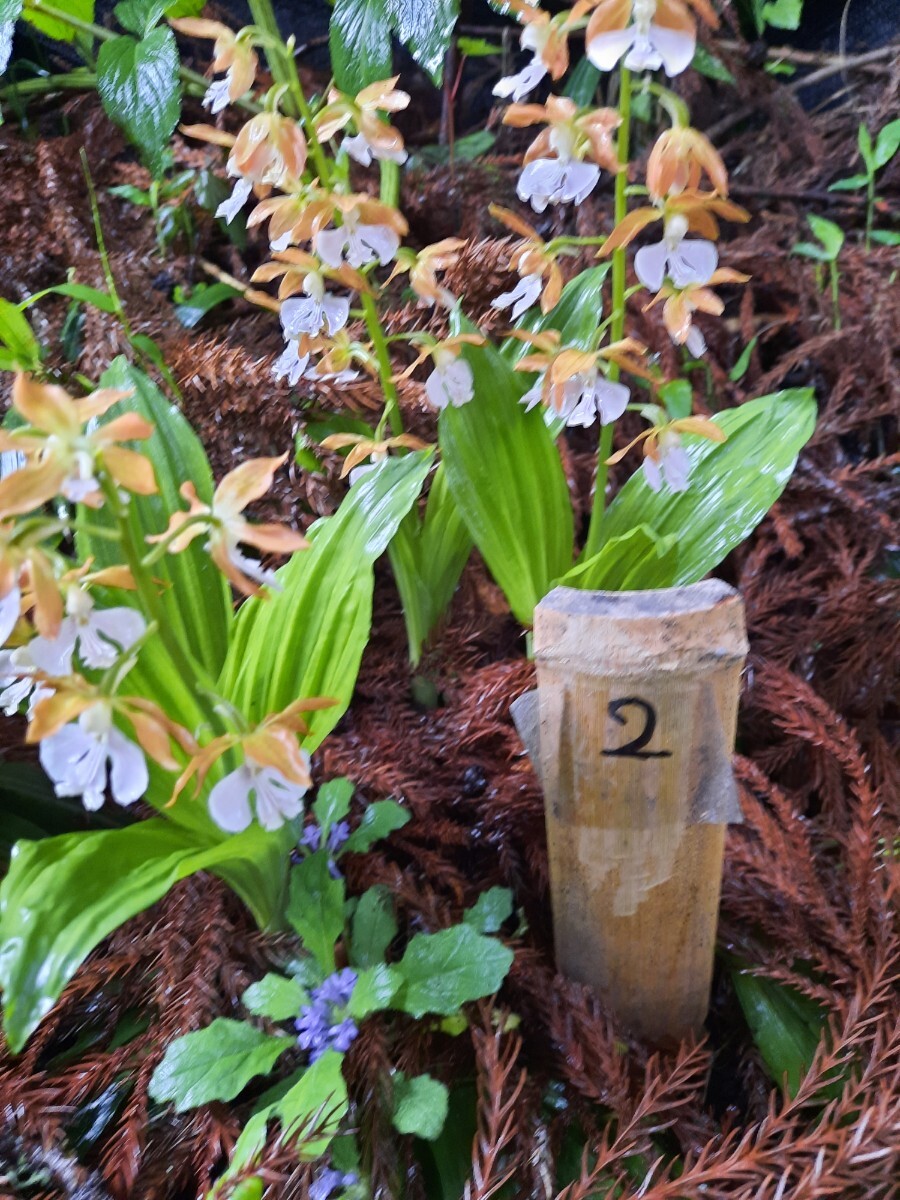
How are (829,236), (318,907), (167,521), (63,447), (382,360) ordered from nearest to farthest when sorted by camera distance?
(63,447) → (318,907) → (167,521) → (382,360) → (829,236)

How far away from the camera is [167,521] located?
783mm

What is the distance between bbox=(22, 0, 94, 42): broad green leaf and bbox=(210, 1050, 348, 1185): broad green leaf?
49.4 inches

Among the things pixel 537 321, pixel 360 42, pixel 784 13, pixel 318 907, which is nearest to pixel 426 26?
pixel 360 42

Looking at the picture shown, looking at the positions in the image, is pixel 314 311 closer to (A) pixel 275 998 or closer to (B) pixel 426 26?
(B) pixel 426 26

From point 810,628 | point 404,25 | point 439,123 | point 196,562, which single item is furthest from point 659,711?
point 439,123

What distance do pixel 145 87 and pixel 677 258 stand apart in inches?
23.6

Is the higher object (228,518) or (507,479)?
(228,518)

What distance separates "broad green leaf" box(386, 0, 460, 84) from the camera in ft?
2.69

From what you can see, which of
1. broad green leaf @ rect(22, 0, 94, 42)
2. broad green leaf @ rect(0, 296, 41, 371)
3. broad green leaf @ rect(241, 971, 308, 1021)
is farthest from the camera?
broad green leaf @ rect(22, 0, 94, 42)

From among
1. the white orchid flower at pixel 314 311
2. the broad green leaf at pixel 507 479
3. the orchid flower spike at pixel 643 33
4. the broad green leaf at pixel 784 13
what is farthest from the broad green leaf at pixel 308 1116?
the broad green leaf at pixel 784 13

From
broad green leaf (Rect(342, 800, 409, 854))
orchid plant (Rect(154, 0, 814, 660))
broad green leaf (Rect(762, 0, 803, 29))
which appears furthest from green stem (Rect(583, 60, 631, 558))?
broad green leaf (Rect(762, 0, 803, 29))

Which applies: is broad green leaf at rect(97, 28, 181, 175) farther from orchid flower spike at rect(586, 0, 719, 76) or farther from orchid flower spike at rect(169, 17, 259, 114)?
orchid flower spike at rect(586, 0, 719, 76)

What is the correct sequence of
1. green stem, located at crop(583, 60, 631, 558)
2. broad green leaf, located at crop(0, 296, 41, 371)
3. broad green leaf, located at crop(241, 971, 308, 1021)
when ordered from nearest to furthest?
broad green leaf, located at crop(241, 971, 308, 1021) → green stem, located at crop(583, 60, 631, 558) → broad green leaf, located at crop(0, 296, 41, 371)

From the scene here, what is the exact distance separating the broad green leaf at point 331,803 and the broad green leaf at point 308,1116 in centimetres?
19
